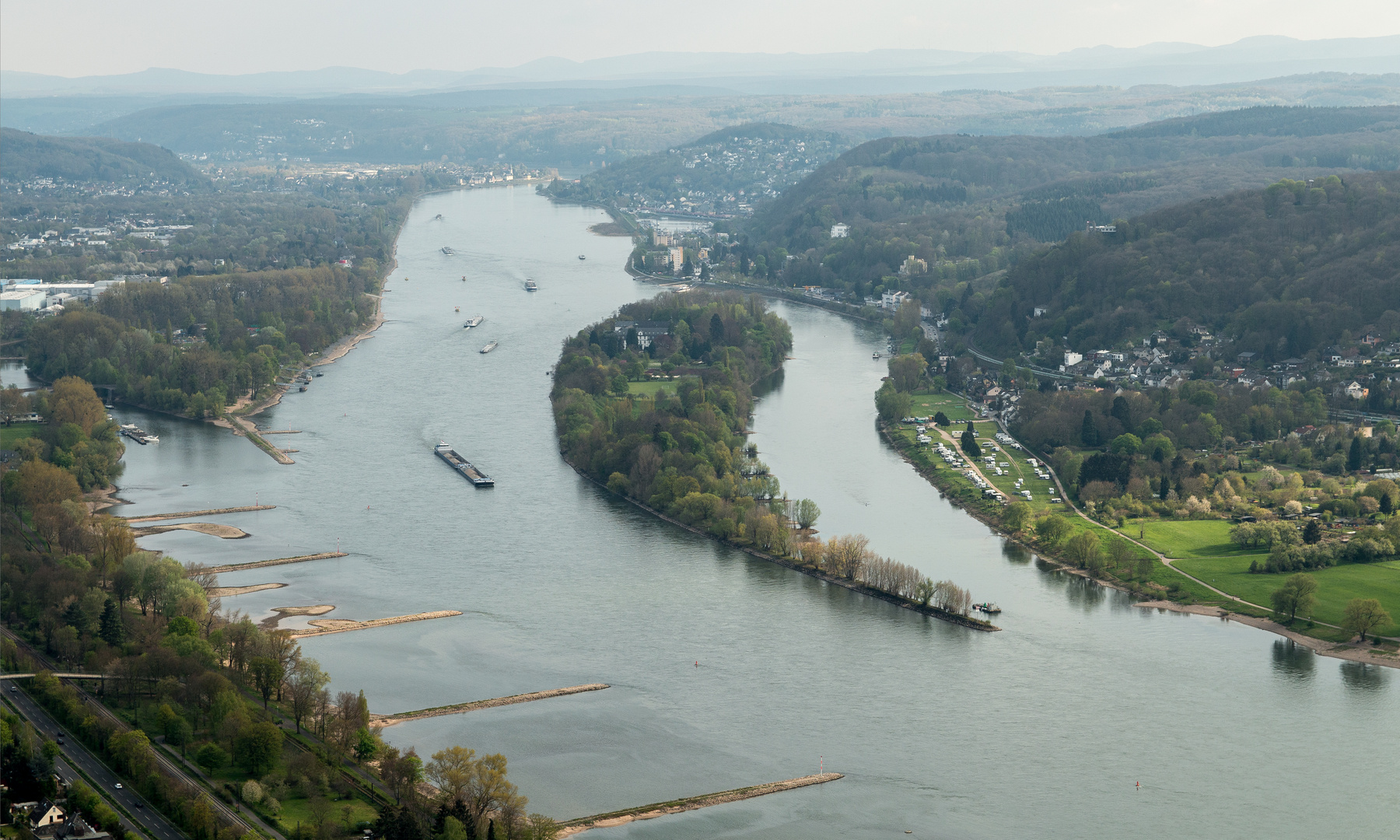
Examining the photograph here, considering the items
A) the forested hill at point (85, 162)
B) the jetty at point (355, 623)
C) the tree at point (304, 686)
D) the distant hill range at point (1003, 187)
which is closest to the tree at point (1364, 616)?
the jetty at point (355, 623)

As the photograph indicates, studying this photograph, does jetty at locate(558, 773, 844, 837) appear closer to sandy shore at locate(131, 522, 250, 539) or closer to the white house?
sandy shore at locate(131, 522, 250, 539)

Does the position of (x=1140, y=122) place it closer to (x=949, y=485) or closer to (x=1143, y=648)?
(x=949, y=485)

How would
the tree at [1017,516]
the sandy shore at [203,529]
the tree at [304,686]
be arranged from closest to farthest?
the tree at [304,686] < the sandy shore at [203,529] < the tree at [1017,516]

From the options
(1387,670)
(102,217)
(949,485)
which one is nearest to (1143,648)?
(1387,670)

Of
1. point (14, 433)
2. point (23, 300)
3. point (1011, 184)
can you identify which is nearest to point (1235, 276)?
point (14, 433)

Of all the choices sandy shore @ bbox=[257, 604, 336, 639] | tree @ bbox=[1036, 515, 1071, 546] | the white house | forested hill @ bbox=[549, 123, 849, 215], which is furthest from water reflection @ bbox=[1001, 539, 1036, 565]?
forested hill @ bbox=[549, 123, 849, 215]

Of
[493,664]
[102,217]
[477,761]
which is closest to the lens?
[477,761]

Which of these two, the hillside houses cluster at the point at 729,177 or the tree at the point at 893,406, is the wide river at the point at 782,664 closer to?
the tree at the point at 893,406
